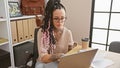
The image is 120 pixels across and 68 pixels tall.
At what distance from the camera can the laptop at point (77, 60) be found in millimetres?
835

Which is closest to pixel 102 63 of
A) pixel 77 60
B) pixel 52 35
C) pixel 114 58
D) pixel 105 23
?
pixel 114 58

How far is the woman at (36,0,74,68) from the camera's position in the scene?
48.7 inches

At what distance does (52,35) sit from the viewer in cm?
138

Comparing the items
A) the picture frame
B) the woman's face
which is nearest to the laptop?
the woman's face

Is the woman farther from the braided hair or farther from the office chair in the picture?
the office chair

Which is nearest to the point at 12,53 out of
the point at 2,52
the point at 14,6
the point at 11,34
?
the point at 2,52

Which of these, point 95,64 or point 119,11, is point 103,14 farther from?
Answer: point 95,64

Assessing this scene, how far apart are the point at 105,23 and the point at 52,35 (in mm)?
1610

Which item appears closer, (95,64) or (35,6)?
(95,64)

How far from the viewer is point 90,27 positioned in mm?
2664

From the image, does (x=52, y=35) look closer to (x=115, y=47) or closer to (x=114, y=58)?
(x=114, y=58)

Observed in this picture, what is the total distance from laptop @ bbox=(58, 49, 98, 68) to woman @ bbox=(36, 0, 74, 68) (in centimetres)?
29

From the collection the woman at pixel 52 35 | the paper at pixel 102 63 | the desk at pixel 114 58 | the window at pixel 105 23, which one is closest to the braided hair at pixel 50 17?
the woman at pixel 52 35

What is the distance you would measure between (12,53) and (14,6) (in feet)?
2.60
